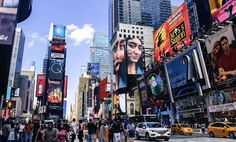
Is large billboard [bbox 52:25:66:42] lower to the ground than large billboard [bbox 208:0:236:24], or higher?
higher

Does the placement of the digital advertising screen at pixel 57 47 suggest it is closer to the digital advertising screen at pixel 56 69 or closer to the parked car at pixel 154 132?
the digital advertising screen at pixel 56 69

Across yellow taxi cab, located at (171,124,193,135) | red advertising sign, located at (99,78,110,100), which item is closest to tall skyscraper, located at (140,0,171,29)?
red advertising sign, located at (99,78,110,100)

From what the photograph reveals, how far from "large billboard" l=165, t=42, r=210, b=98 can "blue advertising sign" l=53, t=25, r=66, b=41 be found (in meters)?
81.6

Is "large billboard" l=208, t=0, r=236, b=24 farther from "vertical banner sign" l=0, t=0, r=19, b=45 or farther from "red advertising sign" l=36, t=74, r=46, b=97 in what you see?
"red advertising sign" l=36, t=74, r=46, b=97

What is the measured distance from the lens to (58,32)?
132 meters

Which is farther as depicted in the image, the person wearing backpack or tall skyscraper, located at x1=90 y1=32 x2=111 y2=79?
tall skyscraper, located at x1=90 y1=32 x2=111 y2=79

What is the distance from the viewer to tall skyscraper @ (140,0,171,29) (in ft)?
611

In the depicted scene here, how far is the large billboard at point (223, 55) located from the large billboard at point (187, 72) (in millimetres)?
2648

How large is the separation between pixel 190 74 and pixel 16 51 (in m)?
110

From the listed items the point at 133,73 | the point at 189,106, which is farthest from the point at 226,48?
the point at 133,73

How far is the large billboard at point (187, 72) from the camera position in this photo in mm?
48344

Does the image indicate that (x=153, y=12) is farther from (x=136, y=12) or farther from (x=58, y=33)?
(x=58, y=33)

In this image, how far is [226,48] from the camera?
4150 cm

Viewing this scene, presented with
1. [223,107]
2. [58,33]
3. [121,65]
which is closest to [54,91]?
[58,33]
